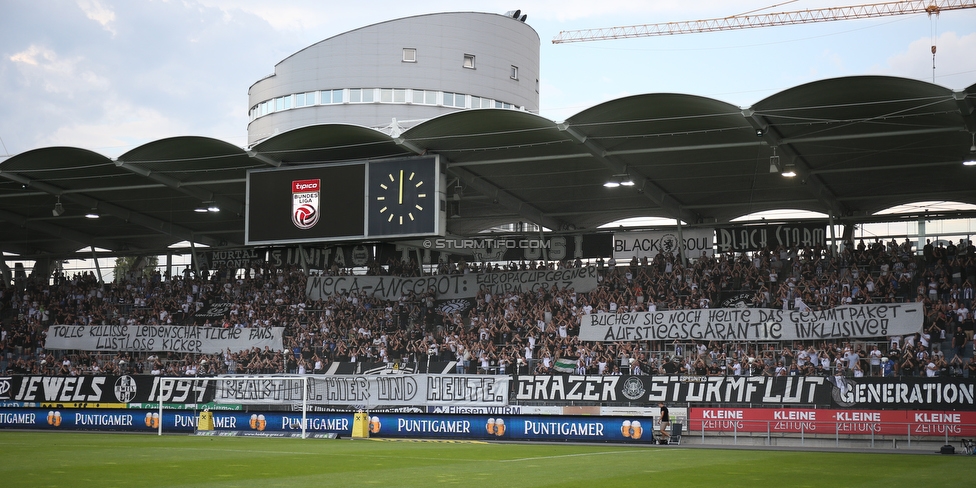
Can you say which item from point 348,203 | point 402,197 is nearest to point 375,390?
point 348,203

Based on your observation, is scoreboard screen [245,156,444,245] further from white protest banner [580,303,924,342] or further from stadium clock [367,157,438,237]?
white protest banner [580,303,924,342]

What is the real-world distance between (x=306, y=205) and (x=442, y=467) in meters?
17.2

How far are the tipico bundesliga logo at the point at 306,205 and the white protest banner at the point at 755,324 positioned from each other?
1083 cm

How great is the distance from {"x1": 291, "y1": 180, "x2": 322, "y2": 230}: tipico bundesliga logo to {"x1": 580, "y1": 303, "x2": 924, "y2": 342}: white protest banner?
35.5 ft

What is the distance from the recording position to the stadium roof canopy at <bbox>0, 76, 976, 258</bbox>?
27.7m

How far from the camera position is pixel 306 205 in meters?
32.1

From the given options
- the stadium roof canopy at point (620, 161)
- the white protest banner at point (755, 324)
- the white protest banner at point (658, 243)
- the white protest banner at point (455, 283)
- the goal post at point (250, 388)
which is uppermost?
the stadium roof canopy at point (620, 161)

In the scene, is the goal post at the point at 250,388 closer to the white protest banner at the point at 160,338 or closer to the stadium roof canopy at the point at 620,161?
the white protest banner at the point at 160,338

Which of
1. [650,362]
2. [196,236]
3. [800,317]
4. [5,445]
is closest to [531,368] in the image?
[650,362]

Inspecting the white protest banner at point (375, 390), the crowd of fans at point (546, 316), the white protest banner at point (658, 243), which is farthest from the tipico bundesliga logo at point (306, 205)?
the white protest banner at point (658, 243)

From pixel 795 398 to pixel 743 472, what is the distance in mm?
12837

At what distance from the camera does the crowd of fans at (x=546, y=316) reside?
1211 inches

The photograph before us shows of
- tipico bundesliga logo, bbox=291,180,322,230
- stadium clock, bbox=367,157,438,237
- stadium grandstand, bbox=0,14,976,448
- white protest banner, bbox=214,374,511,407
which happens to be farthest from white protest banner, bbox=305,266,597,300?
tipico bundesliga logo, bbox=291,180,322,230

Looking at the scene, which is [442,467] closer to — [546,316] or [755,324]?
[755,324]
